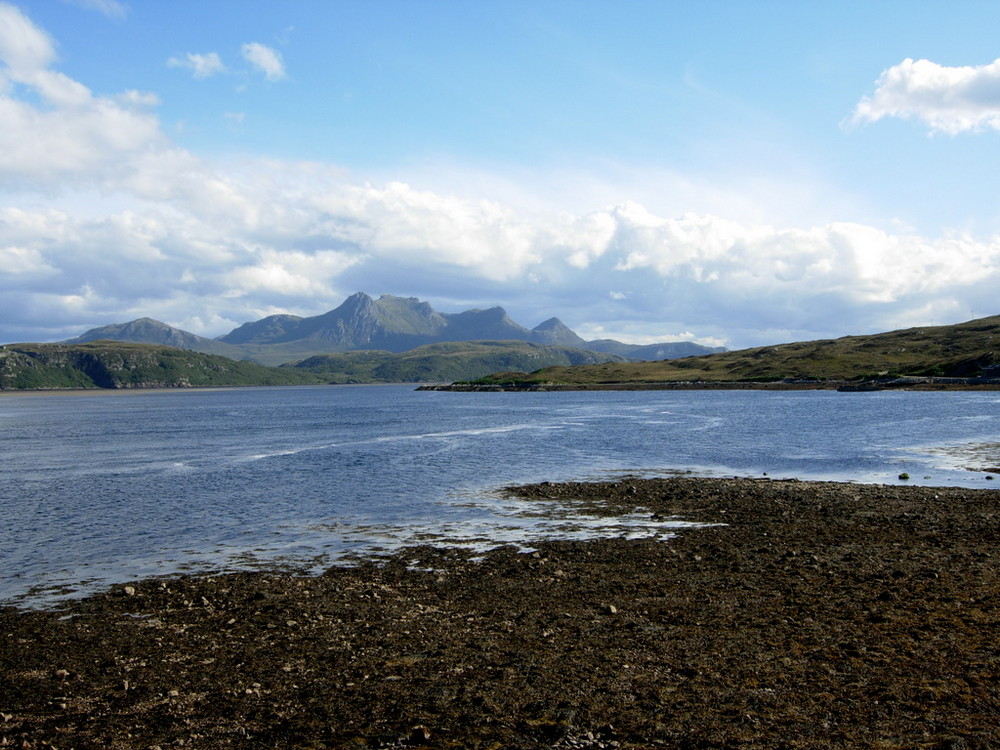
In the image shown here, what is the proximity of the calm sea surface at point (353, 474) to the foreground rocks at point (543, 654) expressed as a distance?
6.92 m

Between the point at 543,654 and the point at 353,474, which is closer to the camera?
the point at 543,654

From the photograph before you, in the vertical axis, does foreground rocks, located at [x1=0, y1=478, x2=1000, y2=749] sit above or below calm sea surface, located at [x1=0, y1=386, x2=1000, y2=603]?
above

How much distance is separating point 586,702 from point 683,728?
7.85 ft

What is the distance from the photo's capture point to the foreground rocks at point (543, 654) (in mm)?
15773

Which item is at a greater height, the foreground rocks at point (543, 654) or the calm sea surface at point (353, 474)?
the foreground rocks at point (543, 654)

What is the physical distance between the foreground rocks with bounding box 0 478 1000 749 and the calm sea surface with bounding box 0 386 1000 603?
6.92 metres

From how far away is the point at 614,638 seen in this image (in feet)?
70.1

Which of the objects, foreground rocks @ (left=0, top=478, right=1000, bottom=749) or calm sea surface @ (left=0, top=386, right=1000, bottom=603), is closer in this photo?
foreground rocks @ (left=0, top=478, right=1000, bottom=749)

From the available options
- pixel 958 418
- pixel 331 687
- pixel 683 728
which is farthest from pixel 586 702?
pixel 958 418

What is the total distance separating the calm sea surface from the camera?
122 feet

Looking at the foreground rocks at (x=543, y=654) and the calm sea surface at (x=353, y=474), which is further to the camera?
the calm sea surface at (x=353, y=474)

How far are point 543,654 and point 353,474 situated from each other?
4815cm

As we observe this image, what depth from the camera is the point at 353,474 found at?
217 ft

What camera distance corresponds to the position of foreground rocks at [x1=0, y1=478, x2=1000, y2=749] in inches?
621
